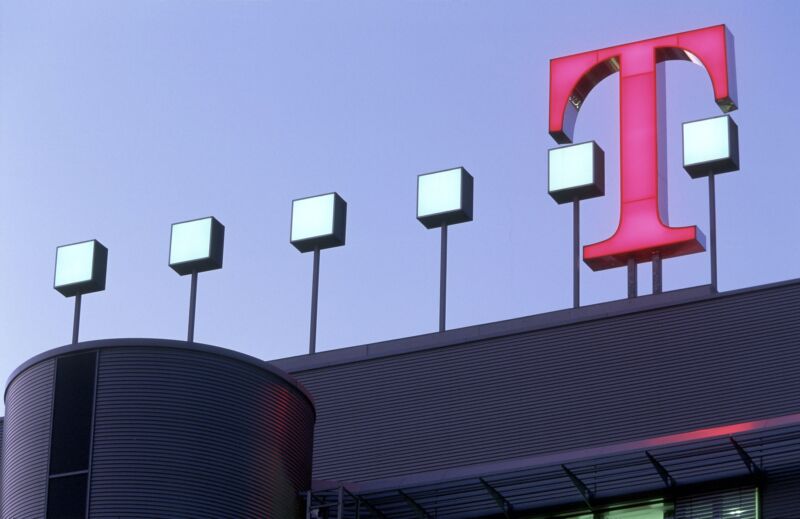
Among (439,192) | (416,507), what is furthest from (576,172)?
(416,507)

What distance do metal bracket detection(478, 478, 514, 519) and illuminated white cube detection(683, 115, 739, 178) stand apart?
11.6 m

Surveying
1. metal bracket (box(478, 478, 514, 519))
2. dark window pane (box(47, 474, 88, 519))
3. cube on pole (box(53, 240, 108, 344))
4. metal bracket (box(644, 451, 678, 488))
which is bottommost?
dark window pane (box(47, 474, 88, 519))

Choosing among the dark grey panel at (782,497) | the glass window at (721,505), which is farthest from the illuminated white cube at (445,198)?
the dark grey panel at (782,497)

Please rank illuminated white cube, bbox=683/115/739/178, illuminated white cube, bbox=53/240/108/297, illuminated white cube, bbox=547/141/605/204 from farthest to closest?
illuminated white cube, bbox=53/240/108/297, illuminated white cube, bbox=547/141/605/204, illuminated white cube, bbox=683/115/739/178

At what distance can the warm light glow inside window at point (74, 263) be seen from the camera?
5759cm

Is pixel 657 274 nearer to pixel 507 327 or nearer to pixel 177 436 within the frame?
pixel 507 327

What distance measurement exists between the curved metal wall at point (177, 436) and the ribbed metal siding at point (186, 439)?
0.9 inches

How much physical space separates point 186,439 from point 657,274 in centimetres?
1473

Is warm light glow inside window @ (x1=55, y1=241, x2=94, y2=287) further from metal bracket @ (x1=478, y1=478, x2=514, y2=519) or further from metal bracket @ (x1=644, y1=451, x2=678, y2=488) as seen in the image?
metal bracket @ (x1=644, y1=451, x2=678, y2=488)

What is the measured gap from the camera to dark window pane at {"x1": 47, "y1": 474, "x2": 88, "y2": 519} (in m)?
40.1

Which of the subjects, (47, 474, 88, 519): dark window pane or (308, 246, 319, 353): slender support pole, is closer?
(47, 474, 88, 519): dark window pane

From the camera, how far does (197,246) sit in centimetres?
5644

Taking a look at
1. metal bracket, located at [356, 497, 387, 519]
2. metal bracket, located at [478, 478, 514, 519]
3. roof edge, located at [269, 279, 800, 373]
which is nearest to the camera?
metal bracket, located at [478, 478, 514, 519]

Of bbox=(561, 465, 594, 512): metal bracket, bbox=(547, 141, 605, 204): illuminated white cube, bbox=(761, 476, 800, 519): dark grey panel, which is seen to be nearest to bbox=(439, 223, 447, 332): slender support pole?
bbox=(547, 141, 605, 204): illuminated white cube
